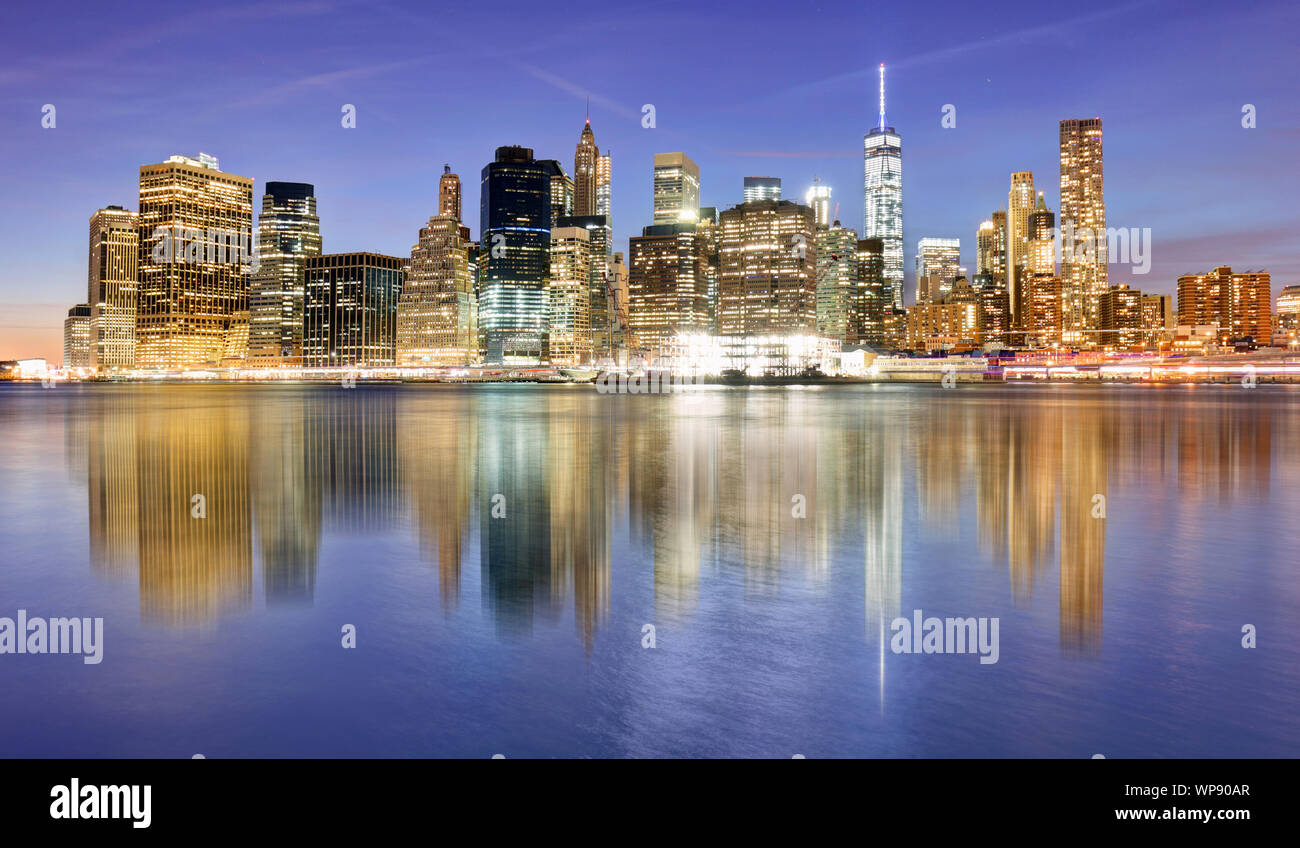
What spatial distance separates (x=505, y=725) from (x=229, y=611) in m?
5.28

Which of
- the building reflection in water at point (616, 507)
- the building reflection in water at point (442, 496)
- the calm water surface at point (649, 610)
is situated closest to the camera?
the calm water surface at point (649, 610)

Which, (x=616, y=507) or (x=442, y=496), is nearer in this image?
(x=616, y=507)

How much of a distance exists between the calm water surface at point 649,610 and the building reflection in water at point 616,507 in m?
0.12

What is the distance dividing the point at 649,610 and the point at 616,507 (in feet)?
24.4

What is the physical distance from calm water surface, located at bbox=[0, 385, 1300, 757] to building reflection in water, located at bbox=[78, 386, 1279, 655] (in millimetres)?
116

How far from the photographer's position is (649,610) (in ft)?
31.6

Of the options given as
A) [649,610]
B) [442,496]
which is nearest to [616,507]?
[442,496]

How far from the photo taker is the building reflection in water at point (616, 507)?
421 inches

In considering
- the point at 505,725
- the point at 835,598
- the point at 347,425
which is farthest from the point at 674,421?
the point at 505,725

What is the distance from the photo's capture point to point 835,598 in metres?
10.2

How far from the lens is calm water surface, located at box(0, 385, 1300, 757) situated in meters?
6.29

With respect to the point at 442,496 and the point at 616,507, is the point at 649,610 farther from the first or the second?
the point at 442,496
